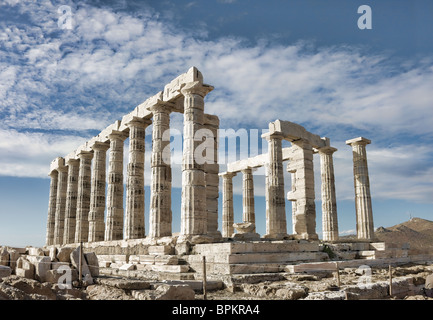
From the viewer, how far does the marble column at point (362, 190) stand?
90.7 ft

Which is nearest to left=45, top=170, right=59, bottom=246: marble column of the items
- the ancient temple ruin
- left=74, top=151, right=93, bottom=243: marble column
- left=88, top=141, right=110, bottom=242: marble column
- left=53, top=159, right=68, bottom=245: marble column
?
the ancient temple ruin

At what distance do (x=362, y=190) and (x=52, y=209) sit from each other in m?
27.9

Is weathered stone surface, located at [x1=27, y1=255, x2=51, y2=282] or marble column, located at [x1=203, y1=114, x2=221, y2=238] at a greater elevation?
marble column, located at [x1=203, y1=114, x2=221, y2=238]

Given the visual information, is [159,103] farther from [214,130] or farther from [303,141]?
[303,141]

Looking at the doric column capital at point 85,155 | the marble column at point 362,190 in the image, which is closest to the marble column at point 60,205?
the doric column capital at point 85,155

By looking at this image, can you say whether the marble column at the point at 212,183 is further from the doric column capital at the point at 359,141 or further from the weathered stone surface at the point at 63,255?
the doric column capital at the point at 359,141

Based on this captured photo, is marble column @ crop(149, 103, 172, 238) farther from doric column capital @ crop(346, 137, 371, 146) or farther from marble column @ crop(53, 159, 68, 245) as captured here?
marble column @ crop(53, 159, 68, 245)

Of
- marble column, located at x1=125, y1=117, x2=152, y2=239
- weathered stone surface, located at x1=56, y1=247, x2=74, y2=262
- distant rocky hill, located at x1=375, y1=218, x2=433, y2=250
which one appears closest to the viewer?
weathered stone surface, located at x1=56, y1=247, x2=74, y2=262

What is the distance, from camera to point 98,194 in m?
28.4

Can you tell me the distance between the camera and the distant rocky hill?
5516 centimetres

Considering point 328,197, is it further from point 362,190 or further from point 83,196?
point 83,196

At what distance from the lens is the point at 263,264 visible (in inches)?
570

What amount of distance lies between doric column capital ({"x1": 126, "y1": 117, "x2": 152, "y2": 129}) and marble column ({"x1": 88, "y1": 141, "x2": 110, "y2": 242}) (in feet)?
18.0
